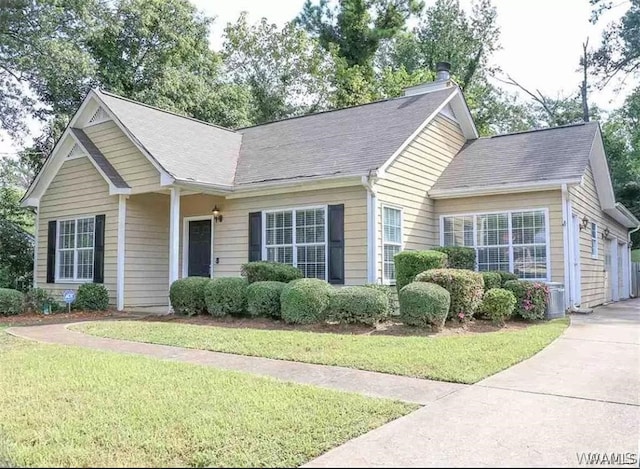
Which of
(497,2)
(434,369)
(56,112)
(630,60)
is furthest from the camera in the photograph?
(497,2)

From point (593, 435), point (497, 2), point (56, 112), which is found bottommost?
point (593, 435)

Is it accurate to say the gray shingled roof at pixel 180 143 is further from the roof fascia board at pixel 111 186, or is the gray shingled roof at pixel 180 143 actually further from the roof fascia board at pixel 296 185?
the roof fascia board at pixel 111 186

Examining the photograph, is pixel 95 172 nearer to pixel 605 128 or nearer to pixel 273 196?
pixel 273 196

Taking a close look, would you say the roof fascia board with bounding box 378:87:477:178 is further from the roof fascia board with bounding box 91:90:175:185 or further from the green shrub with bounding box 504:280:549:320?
the roof fascia board with bounding box 91:90:175:185

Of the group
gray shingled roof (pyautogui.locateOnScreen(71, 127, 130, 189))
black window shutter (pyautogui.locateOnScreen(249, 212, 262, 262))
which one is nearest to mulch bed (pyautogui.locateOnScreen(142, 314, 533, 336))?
black window shutter (pyautogui.locateOnScreen(249, 212, 262, 262))

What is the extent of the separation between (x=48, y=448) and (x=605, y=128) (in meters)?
33.8

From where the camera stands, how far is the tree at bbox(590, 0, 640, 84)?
26.6 m

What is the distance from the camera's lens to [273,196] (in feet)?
40.4

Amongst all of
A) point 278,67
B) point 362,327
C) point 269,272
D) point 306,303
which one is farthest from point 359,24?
point 362,327

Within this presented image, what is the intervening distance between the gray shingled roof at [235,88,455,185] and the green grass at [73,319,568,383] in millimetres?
4085

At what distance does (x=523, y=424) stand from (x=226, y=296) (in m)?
7.21

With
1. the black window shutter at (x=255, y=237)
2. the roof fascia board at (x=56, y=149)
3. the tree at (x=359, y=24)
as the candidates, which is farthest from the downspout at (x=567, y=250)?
the tree at (x=359, y=24)

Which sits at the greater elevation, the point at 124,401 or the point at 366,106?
the point at 366,106

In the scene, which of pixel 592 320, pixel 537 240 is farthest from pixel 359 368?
pixel 537 240
